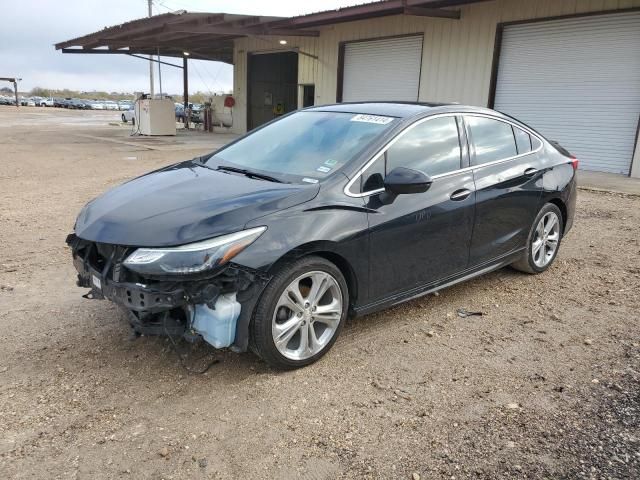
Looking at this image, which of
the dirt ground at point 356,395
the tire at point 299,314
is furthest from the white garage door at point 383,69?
the tire at point 299,314

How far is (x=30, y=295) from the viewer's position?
468cm

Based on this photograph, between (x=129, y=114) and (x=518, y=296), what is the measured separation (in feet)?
118

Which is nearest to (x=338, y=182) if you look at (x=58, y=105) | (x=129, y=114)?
(x=129, y=114)

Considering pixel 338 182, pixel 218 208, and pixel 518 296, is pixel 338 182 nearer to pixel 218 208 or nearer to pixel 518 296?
pixel 218 208

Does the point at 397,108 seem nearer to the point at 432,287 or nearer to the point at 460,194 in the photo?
the point at 460,194

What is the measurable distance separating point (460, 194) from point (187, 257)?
221 centimetres

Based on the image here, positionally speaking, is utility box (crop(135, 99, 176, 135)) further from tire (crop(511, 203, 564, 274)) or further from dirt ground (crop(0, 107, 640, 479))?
tire (crop(511, 203, 564, 274))

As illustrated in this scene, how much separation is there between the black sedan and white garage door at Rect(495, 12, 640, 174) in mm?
8575

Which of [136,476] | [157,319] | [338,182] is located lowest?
[136,476]

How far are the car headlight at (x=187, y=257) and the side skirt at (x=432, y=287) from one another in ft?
3.55

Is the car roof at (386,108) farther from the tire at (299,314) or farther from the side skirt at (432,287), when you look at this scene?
the tire at (299,314)

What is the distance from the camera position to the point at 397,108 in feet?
14.3

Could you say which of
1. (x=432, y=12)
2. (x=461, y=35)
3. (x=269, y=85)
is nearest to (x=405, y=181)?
(x=432, y=12)

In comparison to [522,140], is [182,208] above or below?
below
